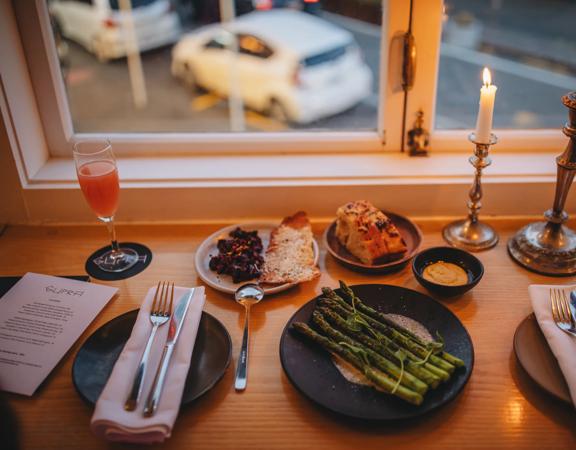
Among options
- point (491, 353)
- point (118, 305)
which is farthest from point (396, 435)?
point (118, 305)

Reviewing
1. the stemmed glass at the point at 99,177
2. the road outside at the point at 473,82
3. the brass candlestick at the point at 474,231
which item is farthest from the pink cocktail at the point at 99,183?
the brass candlestick at the point at 474,231

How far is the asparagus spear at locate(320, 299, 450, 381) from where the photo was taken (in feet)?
2.81

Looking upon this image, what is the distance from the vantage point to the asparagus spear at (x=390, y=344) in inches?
33.7

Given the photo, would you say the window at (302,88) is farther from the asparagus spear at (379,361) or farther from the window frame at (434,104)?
the asparagus spear at (379,361)

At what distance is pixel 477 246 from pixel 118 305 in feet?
2.59

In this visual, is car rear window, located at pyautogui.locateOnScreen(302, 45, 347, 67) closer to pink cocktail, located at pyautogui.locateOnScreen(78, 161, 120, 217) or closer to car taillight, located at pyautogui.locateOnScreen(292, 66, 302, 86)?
car taillight, located at pyautogui.locateOnScreen(292, 66, 302, 86)

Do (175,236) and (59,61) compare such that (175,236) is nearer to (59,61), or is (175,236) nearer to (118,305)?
(118,305)

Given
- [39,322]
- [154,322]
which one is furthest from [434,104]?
[39,322]

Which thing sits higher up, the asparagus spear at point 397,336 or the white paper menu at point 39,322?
the asparagus spear at point 397,336

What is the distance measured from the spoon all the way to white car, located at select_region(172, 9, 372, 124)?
2.18 ft

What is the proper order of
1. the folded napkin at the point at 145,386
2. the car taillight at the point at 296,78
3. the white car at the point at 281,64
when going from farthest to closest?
the car taillight at the point at 296,78
the white car at the point at 281,64
the folded napkin at the point at 145,386

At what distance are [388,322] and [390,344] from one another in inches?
2.2

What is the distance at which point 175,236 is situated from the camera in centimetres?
132

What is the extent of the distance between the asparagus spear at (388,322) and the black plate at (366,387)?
0.02 m
